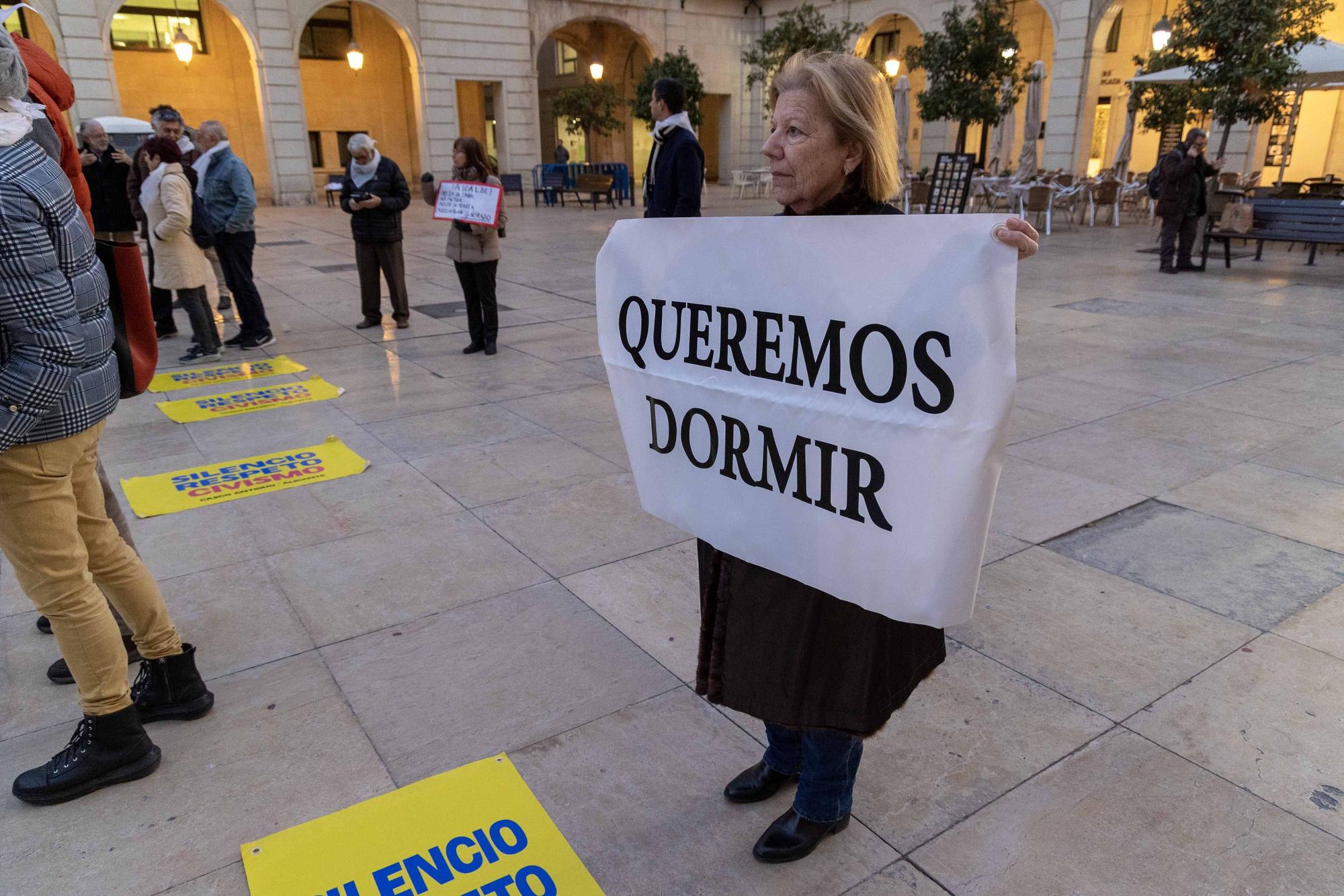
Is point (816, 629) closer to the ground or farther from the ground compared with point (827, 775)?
farther from the ground

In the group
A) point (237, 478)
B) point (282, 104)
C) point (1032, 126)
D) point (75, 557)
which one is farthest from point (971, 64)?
point (75, 557)

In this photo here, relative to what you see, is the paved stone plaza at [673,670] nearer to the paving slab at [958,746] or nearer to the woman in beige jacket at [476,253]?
the paving slab at [958,746]

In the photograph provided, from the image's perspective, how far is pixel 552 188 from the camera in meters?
23.5

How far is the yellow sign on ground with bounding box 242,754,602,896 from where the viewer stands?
223 centimetres

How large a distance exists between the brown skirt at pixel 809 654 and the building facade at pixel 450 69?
734 inches

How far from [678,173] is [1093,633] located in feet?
14.8

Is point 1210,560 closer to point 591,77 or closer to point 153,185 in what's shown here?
point 153,185

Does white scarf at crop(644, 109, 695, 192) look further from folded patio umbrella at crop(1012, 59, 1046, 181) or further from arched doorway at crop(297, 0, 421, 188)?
arched doorway at crop(297, 0, 421, 188)

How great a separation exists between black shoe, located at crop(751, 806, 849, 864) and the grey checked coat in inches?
83.7

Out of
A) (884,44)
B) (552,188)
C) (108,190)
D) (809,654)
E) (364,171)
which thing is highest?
(884,44)

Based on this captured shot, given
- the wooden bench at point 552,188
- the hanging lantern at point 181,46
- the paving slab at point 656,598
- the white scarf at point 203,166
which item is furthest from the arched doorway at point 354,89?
the paving slab at point 656,598

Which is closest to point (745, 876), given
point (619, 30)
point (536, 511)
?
point (536, 511)

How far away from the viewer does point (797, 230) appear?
1858 mm

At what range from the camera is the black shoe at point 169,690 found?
2867 millimetres
